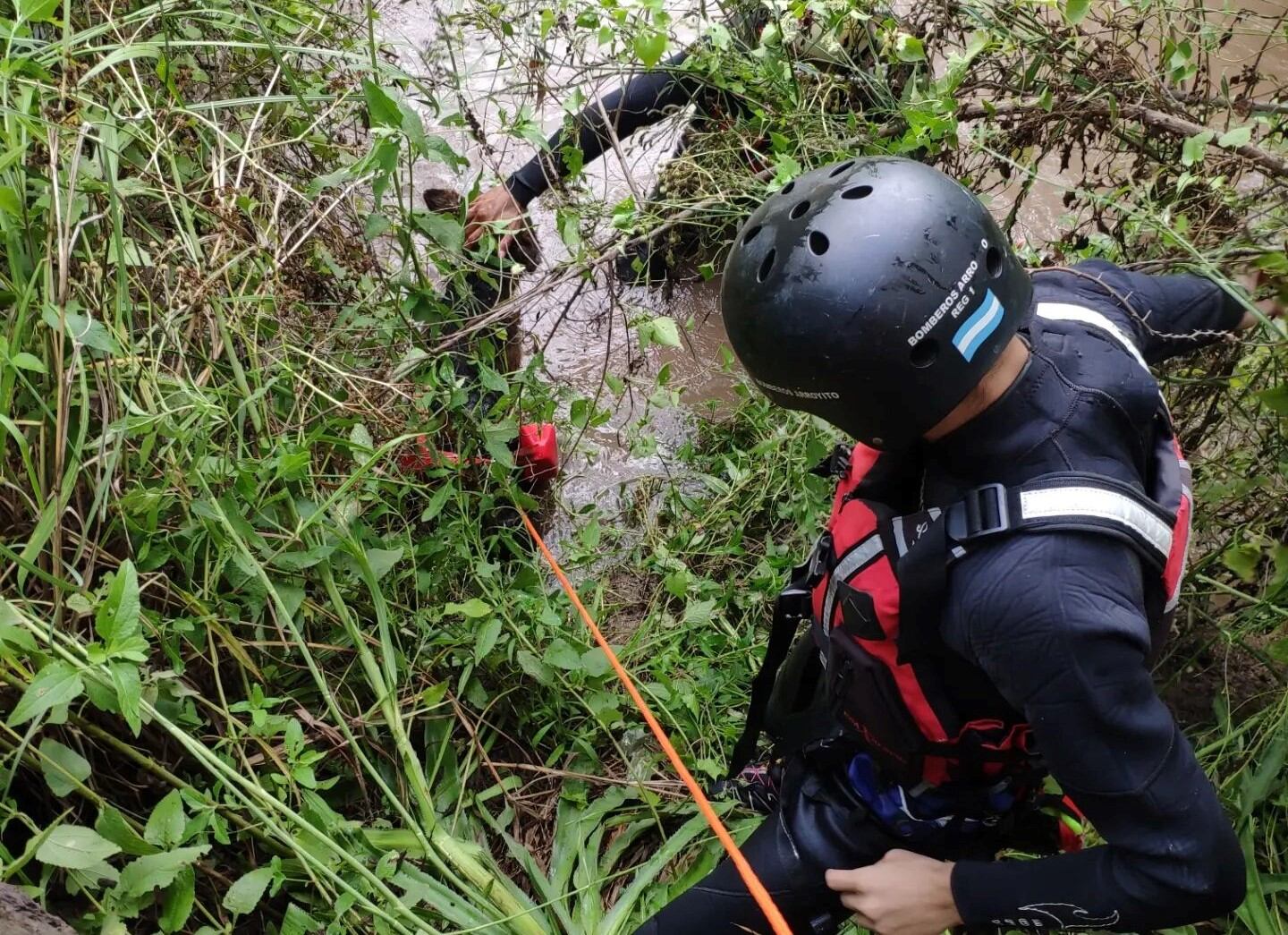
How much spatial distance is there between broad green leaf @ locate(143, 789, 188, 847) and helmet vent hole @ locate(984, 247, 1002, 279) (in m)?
1.76

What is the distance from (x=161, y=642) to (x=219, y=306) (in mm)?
771

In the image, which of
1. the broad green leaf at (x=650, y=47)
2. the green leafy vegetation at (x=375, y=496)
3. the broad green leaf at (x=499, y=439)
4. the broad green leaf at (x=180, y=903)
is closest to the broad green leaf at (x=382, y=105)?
the green leafy vegetation at (x=375, y=496)

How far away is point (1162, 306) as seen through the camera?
1.77 m

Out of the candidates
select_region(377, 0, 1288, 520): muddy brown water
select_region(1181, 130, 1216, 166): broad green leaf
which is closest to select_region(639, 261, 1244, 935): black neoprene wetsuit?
select_region(1181, 130, 1216, 166): broad green leaf

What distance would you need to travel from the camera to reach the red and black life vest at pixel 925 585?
131 centimetres

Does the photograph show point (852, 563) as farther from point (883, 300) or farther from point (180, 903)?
point (180, 903)

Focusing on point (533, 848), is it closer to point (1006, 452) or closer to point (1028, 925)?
point (1028, 925)

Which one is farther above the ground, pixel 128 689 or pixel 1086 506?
pixel 1086 506

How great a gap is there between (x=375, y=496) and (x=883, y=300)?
1.53 meters

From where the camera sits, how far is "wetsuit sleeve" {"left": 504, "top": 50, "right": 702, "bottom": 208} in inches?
126

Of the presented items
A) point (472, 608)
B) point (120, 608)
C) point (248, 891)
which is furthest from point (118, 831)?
point (472, 608)

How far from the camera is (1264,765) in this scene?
211 centimetres

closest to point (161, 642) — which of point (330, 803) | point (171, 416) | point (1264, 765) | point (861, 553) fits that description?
point (171, 416)

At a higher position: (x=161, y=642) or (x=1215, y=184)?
(x=1215, y=184)
